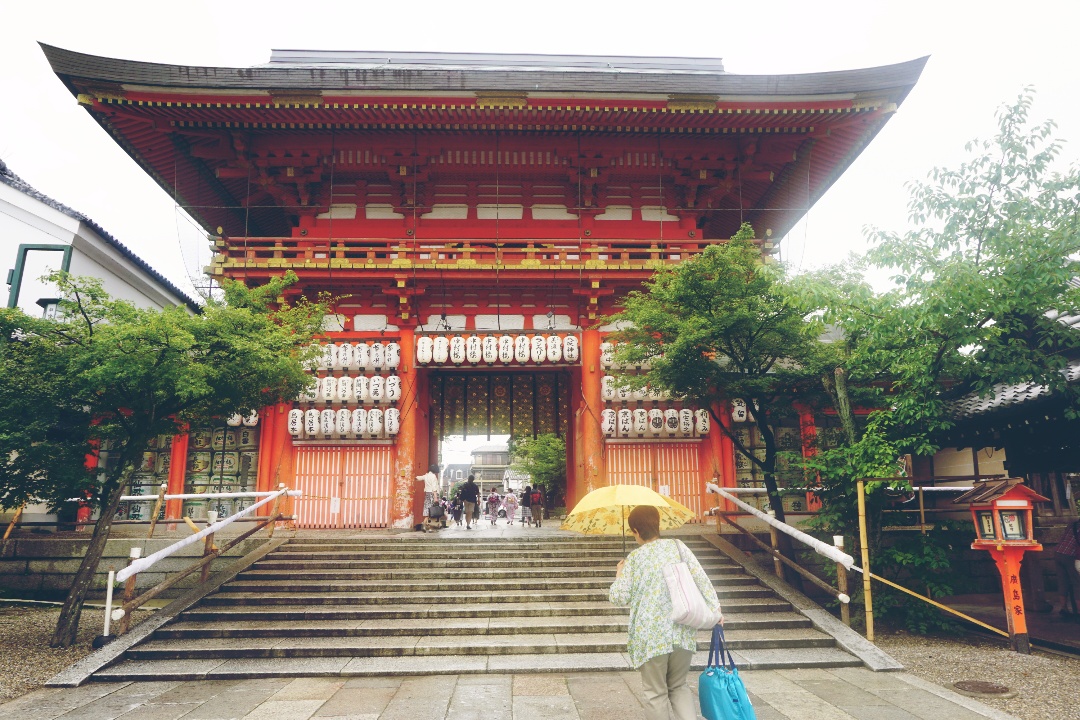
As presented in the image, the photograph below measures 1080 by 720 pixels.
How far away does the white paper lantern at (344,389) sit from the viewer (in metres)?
13.0

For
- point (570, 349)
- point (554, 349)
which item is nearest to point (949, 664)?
point (570, 349)

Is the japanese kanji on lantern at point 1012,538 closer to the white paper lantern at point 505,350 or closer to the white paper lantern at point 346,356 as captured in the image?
the white paper lantern at point 505,350

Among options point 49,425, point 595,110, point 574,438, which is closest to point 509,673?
point 49,425

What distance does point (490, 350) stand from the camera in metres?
13.4

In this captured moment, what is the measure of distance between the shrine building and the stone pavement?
6383 millimetres

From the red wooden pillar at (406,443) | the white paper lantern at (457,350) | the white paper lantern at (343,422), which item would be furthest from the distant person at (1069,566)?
the white paper lantern at (343,422)

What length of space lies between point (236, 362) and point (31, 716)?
4253mm

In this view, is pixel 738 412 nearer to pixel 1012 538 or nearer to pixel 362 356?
pixel 1012 538

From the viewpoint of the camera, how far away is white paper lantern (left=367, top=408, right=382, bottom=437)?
42.4 ft

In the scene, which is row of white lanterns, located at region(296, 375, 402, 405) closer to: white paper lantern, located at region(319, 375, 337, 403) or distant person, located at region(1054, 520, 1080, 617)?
white paper lantern, located at region(319, 375, 337, 403)

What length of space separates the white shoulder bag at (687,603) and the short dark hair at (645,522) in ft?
1.02

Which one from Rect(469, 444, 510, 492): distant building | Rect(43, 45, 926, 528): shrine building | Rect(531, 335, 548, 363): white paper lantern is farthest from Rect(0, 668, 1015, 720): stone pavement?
Rect(469, 444, 510, 492): distant building

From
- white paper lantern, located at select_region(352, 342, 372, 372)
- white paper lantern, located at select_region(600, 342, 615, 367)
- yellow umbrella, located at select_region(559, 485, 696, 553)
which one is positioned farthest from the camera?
white paper lantern, located at select_region(600, 342, 615, 367)

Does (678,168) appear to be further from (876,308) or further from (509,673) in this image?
(509,673)
